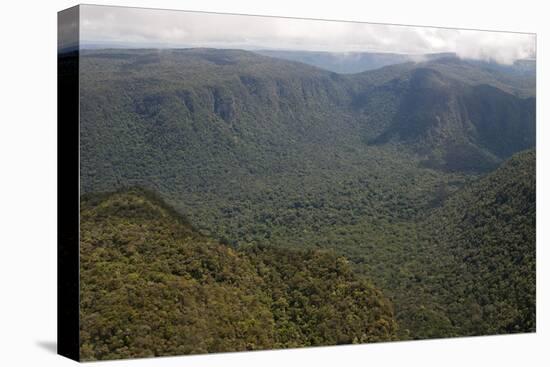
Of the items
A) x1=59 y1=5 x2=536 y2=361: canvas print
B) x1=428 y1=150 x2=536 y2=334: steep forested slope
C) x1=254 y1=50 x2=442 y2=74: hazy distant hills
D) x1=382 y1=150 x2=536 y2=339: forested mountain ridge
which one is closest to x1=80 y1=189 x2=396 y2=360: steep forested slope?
x1=59 y1=5 x2=536 y2=361: canvas print

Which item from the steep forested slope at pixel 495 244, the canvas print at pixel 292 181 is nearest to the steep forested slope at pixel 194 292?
the canvas print at pixel 292 181

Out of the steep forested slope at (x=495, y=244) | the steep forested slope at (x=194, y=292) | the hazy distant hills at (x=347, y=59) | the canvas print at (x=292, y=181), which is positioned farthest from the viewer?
the steep forested slope at (x=495, y=244)

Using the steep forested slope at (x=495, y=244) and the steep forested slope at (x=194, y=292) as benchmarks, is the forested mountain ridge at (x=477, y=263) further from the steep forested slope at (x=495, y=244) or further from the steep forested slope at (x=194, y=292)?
the steep forested slope at (x=194, y=292)

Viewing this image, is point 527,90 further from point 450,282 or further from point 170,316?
point 170,316

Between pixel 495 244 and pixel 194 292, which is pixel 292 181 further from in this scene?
pixel 495 244

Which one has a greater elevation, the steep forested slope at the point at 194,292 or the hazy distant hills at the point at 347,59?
the hazy distant hills at the point at 347,59

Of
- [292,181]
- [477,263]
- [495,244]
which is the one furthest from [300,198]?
[495,244]
